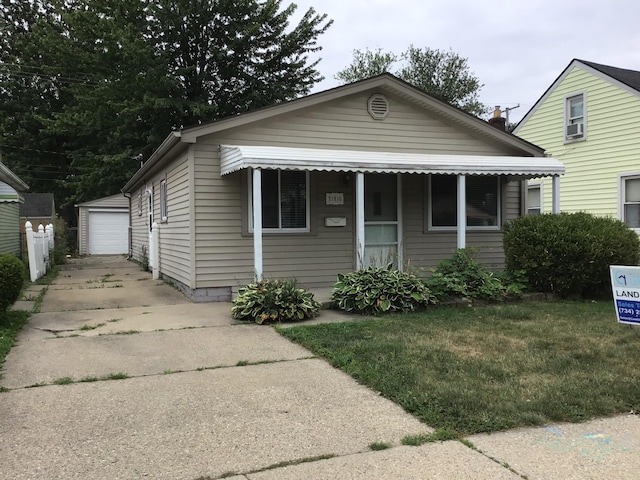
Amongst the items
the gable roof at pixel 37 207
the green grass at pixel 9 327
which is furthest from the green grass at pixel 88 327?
the gable roof at pixel 37 207

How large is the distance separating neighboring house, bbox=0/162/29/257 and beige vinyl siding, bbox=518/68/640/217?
1455 cm

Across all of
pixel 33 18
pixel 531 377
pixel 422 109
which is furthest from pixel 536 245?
pixel 33 18

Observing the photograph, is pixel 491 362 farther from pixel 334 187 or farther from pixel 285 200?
pixel 334 187

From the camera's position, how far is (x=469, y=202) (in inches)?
450

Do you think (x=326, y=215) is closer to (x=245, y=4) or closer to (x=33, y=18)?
(x=245, y=4)

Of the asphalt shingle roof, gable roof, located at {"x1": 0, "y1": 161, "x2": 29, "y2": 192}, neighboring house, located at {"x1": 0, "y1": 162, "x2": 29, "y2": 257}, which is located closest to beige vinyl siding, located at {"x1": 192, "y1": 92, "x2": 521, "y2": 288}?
the asphalt shingle roof

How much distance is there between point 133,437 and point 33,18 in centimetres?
3788

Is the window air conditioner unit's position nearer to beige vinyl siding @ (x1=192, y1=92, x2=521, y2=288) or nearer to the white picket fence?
beige vinyl siding @ (x1=192, y1=92, x2=521, y2=288)

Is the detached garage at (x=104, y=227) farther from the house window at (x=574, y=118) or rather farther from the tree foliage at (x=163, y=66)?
the house window at (x=574, y=118)

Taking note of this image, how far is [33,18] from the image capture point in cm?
3344

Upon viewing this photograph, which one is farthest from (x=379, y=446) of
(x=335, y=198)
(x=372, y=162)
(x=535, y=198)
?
(x=535, y=198)

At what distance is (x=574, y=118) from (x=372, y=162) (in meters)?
9.23

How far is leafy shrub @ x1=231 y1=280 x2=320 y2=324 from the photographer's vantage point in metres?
7.40

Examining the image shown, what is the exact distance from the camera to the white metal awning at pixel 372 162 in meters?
8.28
